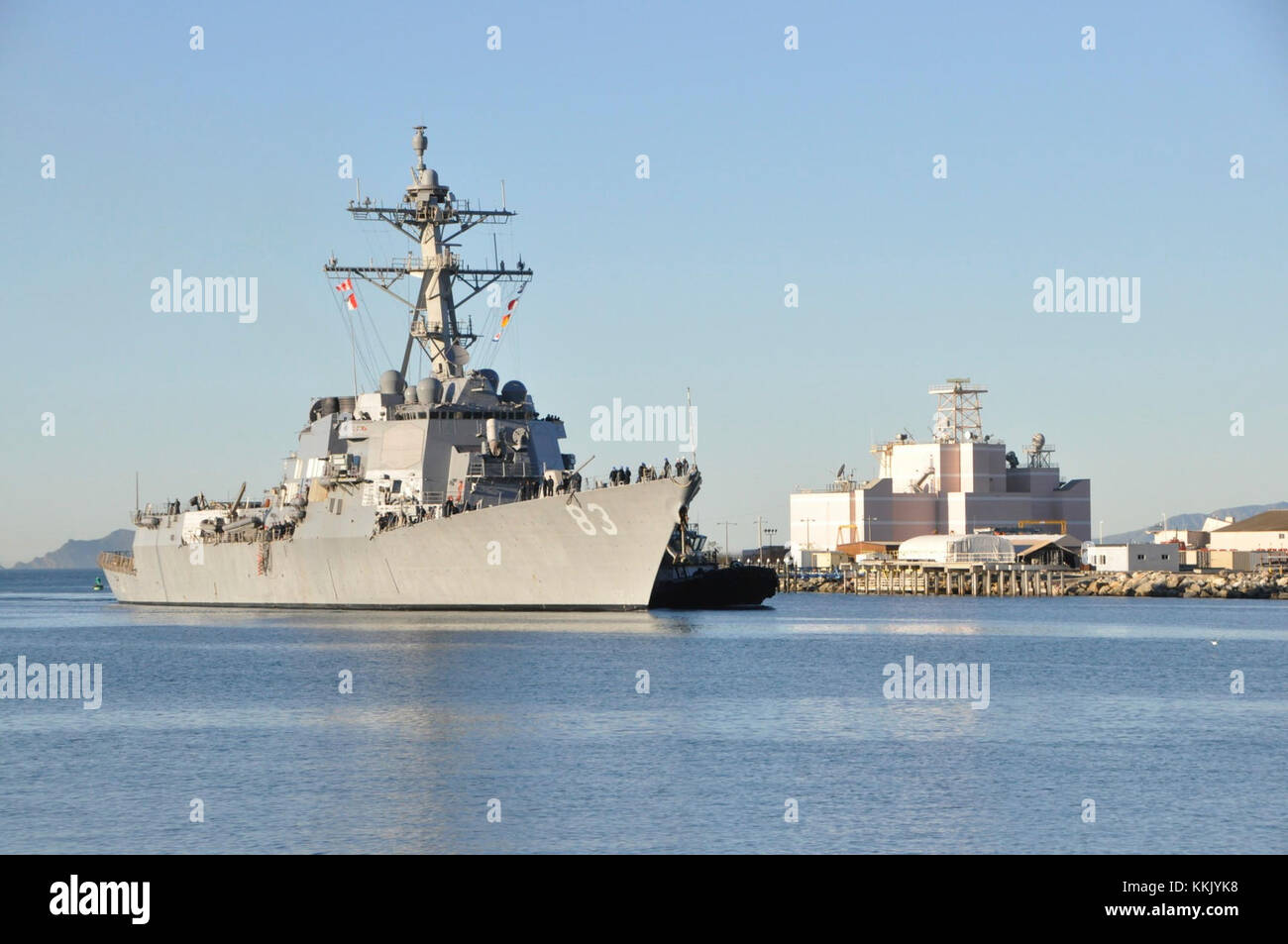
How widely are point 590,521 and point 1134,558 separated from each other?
5622cm

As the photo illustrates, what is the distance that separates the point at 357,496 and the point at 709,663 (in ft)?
58.7

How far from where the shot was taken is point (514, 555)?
42781 mm

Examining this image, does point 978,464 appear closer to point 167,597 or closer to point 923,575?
point 923,575

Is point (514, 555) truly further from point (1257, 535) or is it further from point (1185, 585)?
point (1257, 535)

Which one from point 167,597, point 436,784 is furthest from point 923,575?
point 436,784

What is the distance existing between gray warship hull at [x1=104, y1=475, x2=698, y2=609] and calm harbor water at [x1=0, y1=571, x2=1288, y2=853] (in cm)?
192

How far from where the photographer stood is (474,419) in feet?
159

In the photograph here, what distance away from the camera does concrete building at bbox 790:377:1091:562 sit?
99.7m

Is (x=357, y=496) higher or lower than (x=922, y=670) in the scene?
higher

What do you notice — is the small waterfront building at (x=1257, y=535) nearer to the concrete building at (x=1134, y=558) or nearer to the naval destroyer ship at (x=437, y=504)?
the concrete building at (x=1134, y=558)

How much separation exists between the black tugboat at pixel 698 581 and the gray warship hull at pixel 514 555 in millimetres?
11206

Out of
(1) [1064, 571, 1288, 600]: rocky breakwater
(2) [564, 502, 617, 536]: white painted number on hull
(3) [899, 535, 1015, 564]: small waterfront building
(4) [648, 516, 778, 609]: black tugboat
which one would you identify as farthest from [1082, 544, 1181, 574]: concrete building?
(2) [564, 502, 617, 536]: white painted number on hull

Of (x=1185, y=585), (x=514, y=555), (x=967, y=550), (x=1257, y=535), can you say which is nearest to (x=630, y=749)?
(x=514, y=555)

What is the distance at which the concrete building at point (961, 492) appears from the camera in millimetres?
99688
